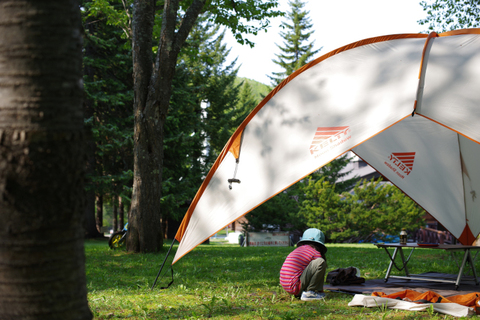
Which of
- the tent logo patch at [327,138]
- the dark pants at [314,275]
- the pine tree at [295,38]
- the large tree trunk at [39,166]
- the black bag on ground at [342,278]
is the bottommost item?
the black bag on ground at [342,278]

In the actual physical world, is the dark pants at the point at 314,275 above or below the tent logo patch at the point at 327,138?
below

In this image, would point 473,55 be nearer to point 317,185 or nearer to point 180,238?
point 180,238

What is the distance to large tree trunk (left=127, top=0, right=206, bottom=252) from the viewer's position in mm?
9641

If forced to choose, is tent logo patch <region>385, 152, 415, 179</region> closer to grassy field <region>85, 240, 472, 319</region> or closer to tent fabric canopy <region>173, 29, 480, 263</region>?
grassy field <region>85, 240, 472, 319</region>

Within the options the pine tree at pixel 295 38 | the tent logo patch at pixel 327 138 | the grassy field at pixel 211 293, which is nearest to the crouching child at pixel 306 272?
the grassy field at pixel 211 293

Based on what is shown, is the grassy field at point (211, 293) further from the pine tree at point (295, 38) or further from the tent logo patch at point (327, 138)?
the pine tree at point (295, 38)

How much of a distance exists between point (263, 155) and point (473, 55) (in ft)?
8.39

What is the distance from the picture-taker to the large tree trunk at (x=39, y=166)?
1459 millimetres

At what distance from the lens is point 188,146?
1995cm

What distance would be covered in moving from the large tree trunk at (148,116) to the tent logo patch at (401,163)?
5264 mm

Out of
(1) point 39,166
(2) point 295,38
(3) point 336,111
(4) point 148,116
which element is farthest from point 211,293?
(2) point 295,38

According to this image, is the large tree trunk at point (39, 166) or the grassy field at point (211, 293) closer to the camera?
the large tree trunk at point (39, 166)

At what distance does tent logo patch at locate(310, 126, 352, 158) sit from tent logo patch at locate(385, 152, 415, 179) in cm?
Answer: 306

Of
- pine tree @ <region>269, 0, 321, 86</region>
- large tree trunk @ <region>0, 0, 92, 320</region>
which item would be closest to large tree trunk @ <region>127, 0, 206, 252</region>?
large tree trunk @ <region>0, 0, 92, 320</region>
